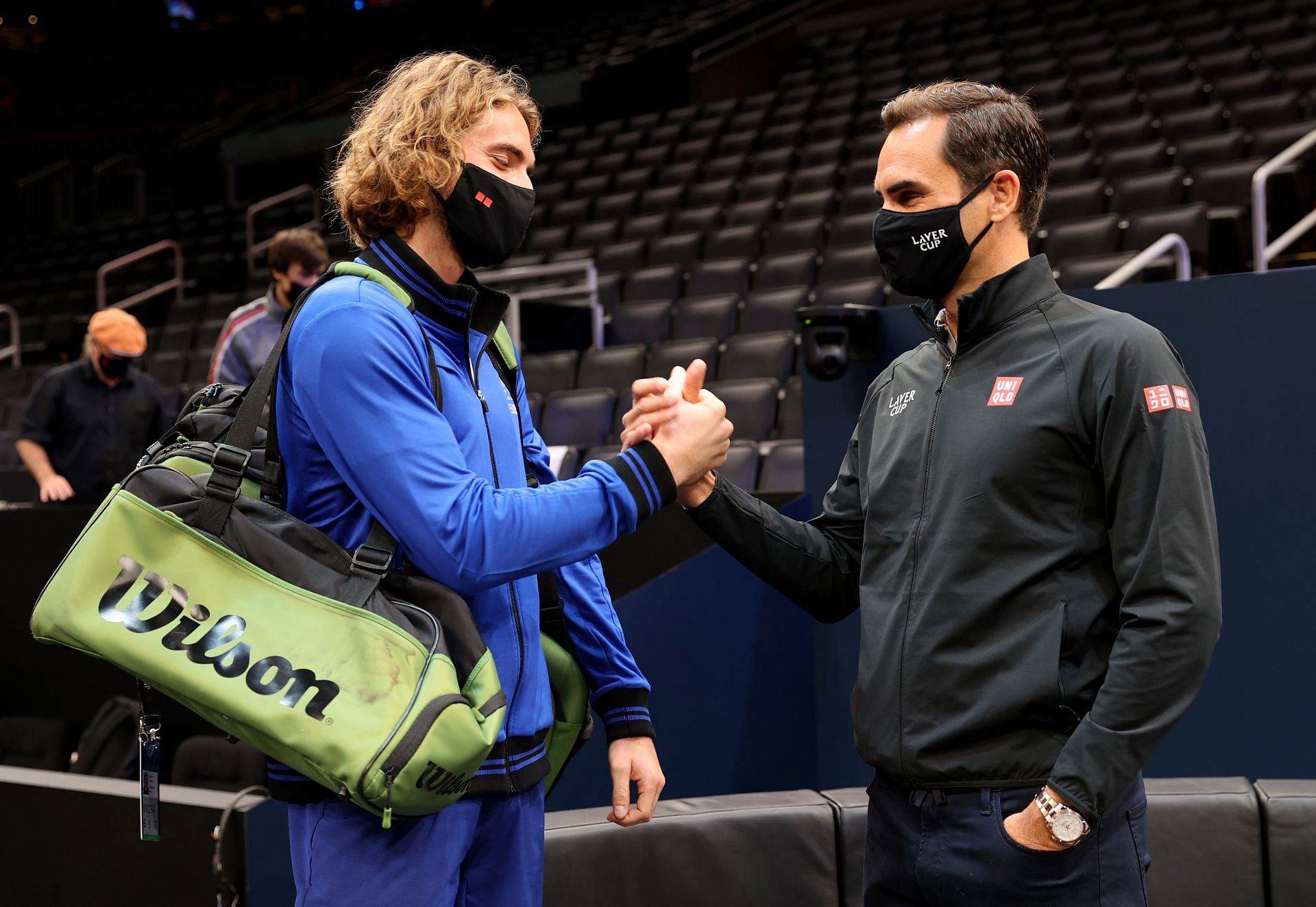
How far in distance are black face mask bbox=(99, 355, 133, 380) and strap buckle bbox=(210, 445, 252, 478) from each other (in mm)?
3743

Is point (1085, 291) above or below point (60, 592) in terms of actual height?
below

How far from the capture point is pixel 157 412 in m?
4.70

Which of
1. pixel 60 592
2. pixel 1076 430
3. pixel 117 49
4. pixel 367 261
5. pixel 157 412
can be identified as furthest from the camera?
pixel 117 49

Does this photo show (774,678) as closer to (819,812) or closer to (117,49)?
(819,812)

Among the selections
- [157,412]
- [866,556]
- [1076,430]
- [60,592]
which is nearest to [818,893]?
[866,556]

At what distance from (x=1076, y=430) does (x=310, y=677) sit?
0.87 m

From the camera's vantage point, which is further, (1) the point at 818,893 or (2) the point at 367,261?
(1) the point at 818,893

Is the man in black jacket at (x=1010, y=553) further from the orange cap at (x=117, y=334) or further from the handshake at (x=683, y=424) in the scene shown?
the orange cap at (x=117, y=334)

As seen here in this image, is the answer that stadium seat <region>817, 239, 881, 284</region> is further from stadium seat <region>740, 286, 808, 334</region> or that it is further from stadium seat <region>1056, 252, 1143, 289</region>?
stadium seat <region>1056, 252, 1143, 289</region>

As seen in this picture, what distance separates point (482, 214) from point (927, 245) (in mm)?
580

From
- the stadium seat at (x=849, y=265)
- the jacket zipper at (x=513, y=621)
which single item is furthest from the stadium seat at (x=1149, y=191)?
the jacket zipper at (x=513, y=621)

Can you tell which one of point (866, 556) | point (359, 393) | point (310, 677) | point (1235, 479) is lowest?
point (1235, 479)

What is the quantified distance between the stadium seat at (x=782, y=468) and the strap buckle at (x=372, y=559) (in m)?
2.67

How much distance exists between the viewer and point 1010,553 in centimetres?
142
